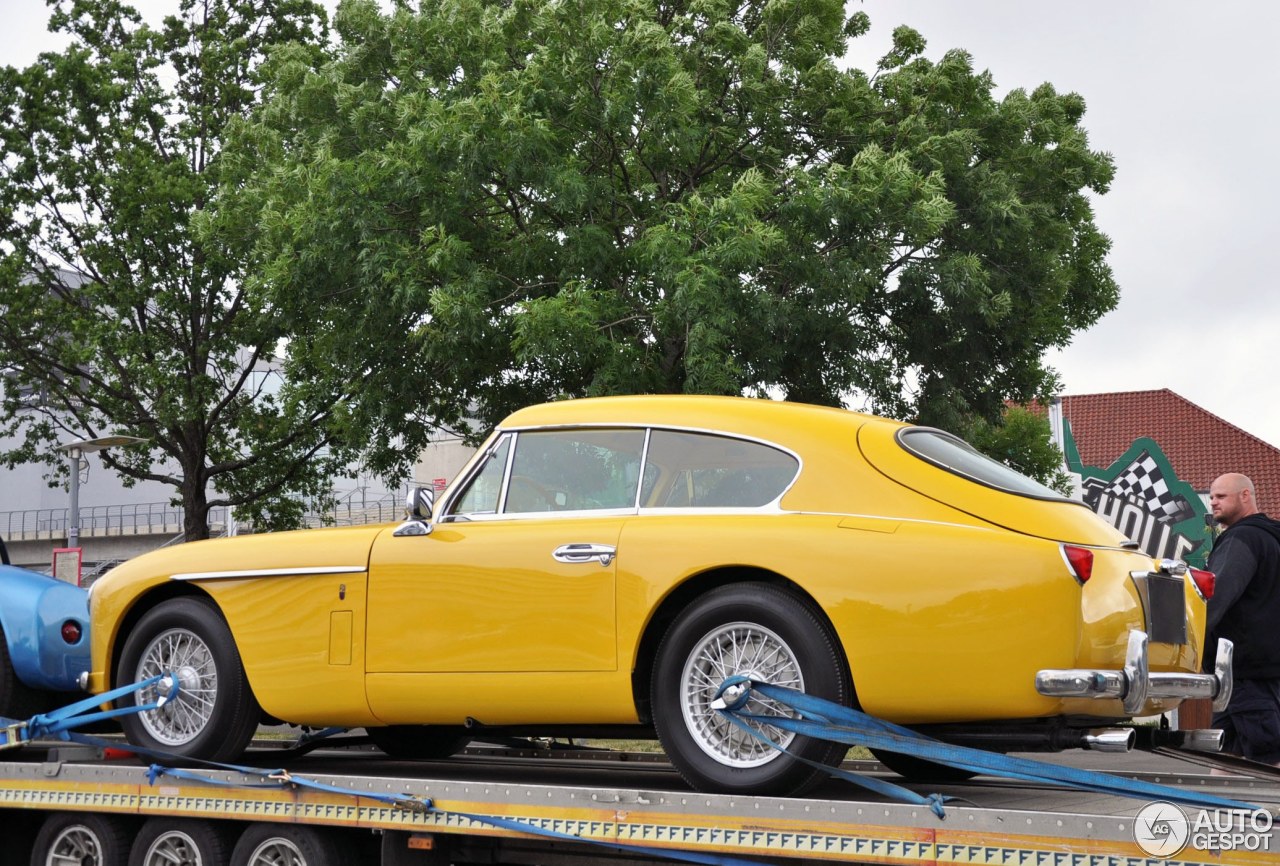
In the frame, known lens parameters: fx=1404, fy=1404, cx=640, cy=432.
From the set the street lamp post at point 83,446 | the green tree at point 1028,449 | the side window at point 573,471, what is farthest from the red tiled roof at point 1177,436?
the side window at point 573,471

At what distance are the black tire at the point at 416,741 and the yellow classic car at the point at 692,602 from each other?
3.83 ft

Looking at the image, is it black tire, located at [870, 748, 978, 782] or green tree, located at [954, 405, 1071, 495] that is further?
green tree, located at [954, 405, 1071, 495]

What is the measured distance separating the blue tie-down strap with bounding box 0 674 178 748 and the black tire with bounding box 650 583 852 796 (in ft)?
8.68

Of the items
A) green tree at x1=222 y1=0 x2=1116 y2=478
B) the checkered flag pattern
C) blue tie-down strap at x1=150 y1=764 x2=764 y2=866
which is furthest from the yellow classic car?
green tree at x1=222 y1=0 x2=1116 y2=478

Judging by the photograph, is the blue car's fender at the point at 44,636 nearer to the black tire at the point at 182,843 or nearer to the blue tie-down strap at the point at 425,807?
the black tire at the point at 182,843

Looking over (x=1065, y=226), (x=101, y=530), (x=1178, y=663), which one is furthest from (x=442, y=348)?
(x=101, y=530)

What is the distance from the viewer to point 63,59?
2586 cm

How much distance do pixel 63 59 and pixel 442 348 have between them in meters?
13.7

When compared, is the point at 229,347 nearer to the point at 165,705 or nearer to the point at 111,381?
the point at 111,381

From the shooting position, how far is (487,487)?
6039 millimetres

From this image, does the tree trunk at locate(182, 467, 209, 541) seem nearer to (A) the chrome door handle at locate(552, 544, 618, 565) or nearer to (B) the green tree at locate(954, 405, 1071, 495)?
(B) the green tree at locate(954, 405, 1071, 495)

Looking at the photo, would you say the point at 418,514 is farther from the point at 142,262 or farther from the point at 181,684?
the point at 142,262

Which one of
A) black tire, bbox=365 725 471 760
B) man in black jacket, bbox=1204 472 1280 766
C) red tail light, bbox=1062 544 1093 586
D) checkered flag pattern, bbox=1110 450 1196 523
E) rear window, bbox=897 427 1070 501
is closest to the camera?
red tail light, bbox=1062 544 1093 586

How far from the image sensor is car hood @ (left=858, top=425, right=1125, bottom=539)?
4848 mm
